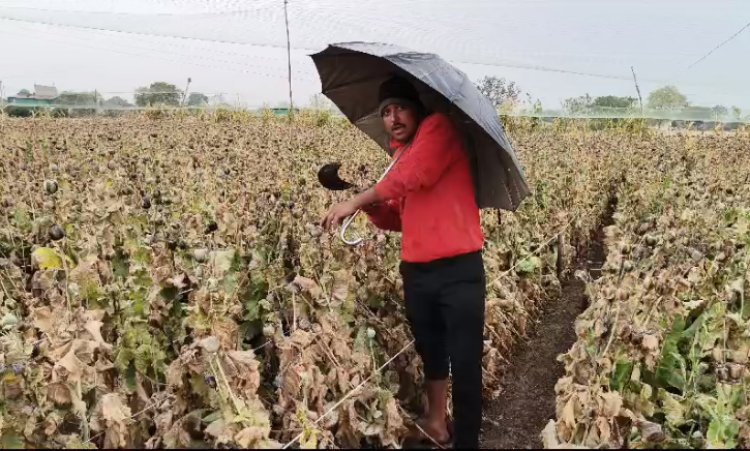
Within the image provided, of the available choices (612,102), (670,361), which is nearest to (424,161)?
(670,361)

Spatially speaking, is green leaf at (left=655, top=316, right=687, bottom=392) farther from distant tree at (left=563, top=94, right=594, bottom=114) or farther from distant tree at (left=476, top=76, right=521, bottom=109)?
distant tree at (left=563, top=94, right=594, bottom=114)

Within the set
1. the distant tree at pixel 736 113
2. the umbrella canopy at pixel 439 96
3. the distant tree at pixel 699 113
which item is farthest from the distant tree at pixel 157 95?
the umbrella canopy at pixel 439 96

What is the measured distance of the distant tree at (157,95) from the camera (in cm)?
2673

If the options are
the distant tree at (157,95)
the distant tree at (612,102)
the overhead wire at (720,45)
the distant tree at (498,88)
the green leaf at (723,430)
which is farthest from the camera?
the distant tree at (157,95)

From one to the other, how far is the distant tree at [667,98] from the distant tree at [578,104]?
6.74ft

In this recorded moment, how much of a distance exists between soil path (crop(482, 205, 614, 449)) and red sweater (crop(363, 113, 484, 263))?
4.62 feet

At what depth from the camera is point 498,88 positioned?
85.4ft

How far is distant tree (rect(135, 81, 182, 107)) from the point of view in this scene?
87.7 feet

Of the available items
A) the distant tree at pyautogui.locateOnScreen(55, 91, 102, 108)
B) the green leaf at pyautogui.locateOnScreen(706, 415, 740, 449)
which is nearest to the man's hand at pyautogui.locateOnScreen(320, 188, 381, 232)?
the green leaf at pyautogui.locateOnScreen(706, 415, 740, 449)

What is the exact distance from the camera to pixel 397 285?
3.74 metres

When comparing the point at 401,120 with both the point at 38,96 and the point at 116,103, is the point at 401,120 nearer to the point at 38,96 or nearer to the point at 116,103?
the point at 116,103

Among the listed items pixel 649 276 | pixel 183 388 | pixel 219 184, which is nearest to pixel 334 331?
pixel 183 388

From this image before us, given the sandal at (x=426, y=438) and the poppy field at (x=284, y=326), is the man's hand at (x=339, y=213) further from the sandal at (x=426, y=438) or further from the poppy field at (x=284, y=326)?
the sandal at (x=426, y=438)

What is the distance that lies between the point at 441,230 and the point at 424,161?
325 mm
